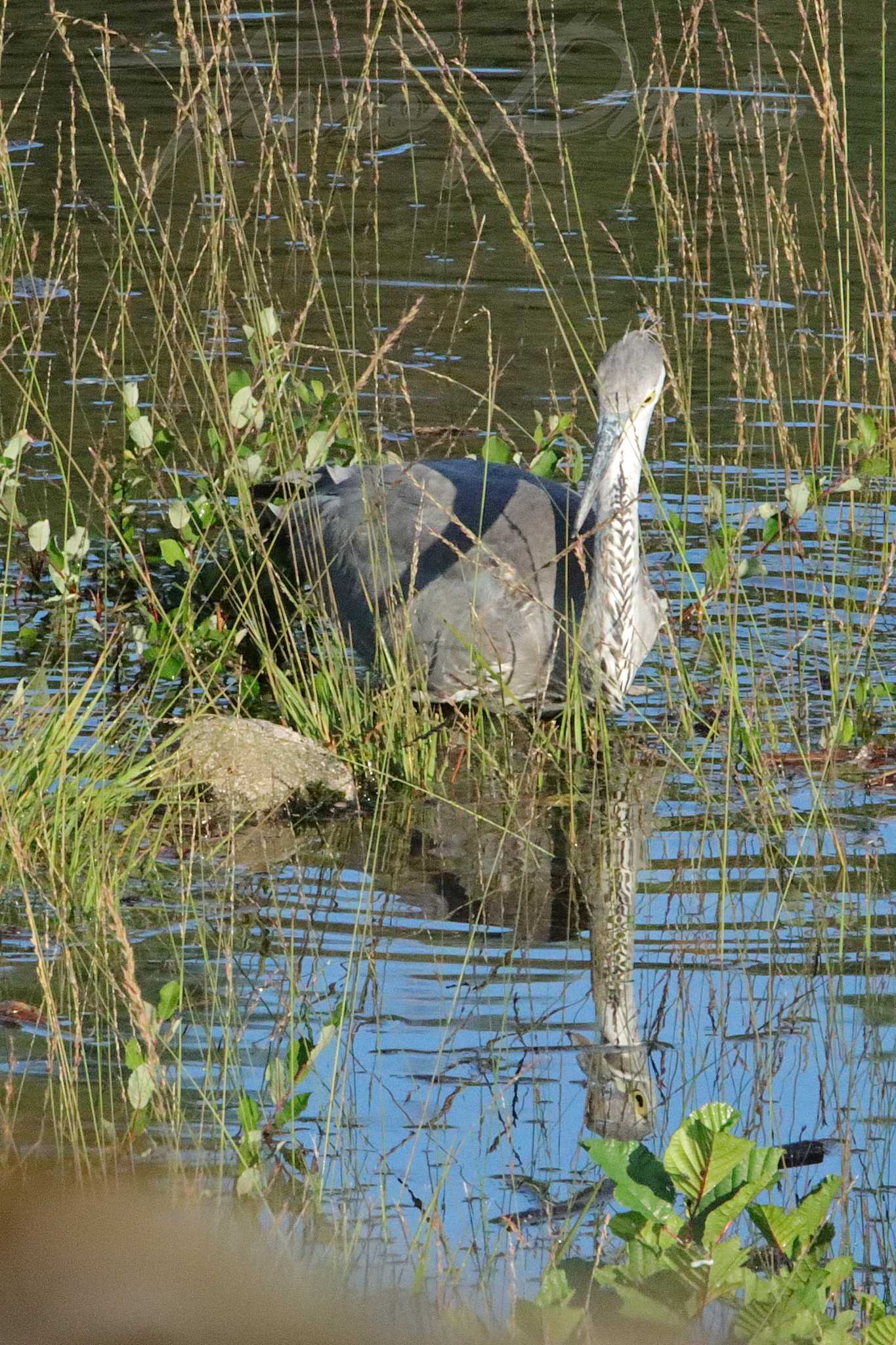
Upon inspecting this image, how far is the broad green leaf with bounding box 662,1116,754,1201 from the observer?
2.67 m

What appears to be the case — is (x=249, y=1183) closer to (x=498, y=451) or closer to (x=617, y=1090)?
(x=617, y=1090)

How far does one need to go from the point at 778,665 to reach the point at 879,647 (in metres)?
0.36

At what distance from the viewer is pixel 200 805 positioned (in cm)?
470

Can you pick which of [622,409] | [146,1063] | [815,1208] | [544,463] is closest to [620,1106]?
[815,1208]

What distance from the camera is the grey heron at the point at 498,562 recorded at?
16.5 feet

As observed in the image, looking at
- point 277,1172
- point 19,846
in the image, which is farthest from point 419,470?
point 277,1172

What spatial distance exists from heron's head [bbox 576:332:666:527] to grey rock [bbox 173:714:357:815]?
0.98 metres

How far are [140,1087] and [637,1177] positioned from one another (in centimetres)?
87

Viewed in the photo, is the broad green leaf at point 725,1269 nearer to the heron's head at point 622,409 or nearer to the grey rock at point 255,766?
the grey rock at point 255,766

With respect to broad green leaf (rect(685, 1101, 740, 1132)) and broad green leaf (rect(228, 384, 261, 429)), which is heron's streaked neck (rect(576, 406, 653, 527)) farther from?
broad green leaf (rect(685, 1101, 740, 1132))

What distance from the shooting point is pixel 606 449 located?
5016mm

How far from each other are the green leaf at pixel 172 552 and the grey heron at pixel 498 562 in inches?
12.4

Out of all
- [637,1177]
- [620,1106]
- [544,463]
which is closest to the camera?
[637,1177]

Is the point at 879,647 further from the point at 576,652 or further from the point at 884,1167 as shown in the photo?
the point at 884,1167
